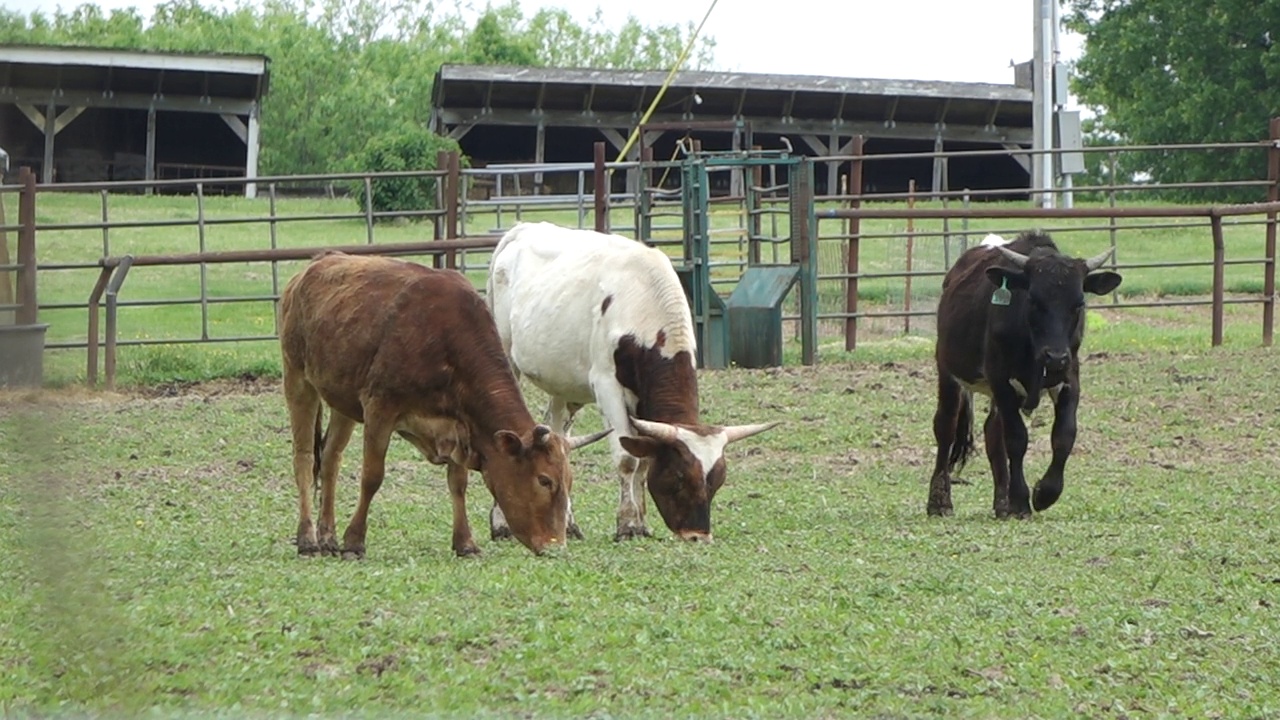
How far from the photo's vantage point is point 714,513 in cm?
939

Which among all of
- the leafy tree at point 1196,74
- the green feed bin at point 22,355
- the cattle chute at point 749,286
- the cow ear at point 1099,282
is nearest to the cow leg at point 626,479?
the cow ear at point 1099,282

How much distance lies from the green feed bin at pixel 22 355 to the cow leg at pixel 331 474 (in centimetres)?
544

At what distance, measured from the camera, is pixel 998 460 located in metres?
9.23

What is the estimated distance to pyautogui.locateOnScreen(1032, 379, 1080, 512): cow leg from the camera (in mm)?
8711

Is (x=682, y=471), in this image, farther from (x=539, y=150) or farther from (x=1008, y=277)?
(x=539, y=150)

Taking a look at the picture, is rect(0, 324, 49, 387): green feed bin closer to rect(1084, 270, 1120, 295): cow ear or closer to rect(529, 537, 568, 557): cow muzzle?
rect(529, 537, 568, 557): cow muzzle

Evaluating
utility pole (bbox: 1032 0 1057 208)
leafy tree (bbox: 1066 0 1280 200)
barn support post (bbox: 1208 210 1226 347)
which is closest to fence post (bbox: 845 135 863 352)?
barn support post (bbox: 1208 210 1226 347)

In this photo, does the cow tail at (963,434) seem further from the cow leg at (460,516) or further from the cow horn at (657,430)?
the cow leg at (460,516)

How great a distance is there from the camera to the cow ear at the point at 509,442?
7.22 metres

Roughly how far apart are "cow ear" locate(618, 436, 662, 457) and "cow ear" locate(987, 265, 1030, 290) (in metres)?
2.09

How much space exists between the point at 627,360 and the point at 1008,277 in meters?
2.05

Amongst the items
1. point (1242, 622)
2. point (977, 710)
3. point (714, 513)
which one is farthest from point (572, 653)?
point (714, 513)

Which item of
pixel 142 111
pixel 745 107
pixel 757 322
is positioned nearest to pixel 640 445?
pixel 757 322

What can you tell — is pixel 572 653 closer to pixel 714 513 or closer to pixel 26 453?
pixel 26 453
